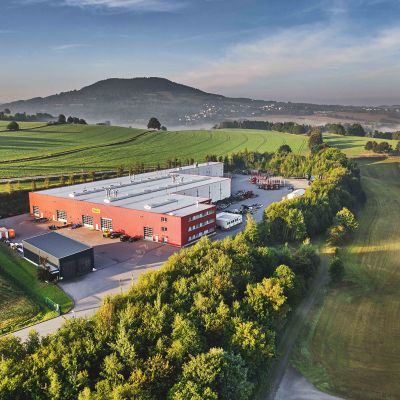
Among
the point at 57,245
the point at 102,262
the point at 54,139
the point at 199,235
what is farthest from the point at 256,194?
the point at 54,139

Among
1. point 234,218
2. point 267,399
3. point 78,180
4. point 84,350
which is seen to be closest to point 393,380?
point 267,399

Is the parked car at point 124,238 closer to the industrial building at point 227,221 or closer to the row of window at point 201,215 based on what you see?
the row of window at point 201,215

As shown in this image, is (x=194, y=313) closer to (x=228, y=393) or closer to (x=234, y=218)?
(x=228, y=393)

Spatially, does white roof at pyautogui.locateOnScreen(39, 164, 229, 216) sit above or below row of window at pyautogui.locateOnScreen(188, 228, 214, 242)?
above

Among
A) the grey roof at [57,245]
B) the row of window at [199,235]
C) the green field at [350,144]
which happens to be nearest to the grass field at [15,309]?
the grey roof at [57,245]

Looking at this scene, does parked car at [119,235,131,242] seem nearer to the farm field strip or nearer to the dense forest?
the dense forest

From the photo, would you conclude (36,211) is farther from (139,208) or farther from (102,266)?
(102,266)

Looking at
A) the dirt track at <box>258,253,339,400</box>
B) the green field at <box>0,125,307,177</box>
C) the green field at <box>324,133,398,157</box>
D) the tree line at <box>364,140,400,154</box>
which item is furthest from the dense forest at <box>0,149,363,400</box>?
the tree line at <box>364,140,400,154</box>

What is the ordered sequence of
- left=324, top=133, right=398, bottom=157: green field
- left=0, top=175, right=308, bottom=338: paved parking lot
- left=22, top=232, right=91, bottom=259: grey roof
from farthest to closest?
left=324, top=133, right=398, bottom=157: green field → left=22, top=232, right=91, bottom=259: grey roof → left=0, top=175, right=308, bottom=338: paved parking lot
